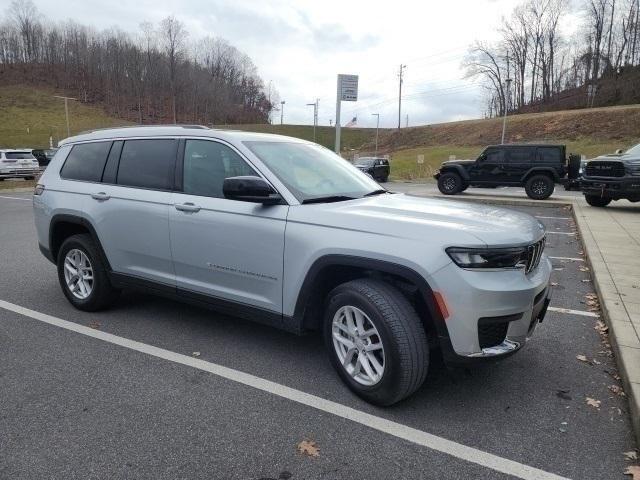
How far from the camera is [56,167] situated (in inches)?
199

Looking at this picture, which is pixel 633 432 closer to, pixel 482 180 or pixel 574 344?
pixel 574 344

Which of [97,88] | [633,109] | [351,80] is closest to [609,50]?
[633,109]

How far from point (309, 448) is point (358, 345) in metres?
0.72

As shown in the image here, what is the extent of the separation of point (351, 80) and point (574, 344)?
2370 centimetres

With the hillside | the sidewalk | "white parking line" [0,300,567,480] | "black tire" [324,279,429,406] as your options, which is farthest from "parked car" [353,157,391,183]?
"black tire" [324,279,429,406]

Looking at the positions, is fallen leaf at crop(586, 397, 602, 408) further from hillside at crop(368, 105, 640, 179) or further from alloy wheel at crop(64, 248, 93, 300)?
hillside at crop(368, 105, 640, 179)

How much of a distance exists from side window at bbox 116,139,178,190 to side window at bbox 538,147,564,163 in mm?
16924

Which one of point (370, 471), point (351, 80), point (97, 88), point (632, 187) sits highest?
point (97, 88)

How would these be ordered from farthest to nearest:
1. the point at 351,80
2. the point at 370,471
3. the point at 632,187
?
the point at 351,80
the point at 632,187
the point at 370,471

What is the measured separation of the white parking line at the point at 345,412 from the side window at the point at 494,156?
17.4 meters

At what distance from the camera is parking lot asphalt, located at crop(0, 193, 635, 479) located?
8.25 ft

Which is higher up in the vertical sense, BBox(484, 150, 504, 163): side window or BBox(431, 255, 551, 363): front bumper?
BBox(484, 150, 504, 163): side window

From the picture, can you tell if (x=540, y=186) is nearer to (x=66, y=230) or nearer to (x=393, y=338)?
(x=66, y=230)

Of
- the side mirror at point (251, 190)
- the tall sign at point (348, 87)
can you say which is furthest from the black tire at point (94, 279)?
the tall sign at point (348, 87)
